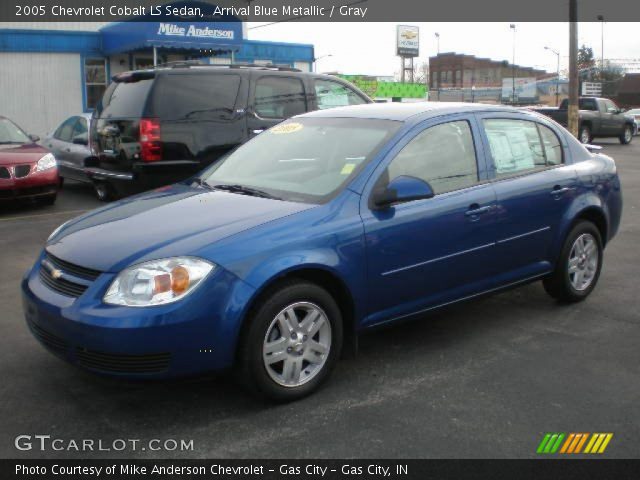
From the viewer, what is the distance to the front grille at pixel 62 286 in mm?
3640

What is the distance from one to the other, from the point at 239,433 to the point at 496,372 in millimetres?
1679

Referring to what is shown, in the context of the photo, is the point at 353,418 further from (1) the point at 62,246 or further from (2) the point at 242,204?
(1) the point at 62,246

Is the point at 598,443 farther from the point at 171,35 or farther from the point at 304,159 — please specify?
the point at 171,35

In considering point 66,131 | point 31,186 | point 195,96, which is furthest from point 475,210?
point 66,131

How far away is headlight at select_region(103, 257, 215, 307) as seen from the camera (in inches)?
137

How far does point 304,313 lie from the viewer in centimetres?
392

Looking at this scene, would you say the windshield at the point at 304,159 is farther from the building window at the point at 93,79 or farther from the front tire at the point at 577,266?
the building window at the point at 93,79

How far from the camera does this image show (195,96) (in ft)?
29.0

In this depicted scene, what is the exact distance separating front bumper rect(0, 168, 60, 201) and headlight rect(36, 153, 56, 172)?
50 mm

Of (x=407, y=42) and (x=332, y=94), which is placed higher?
(x=407, y=42)

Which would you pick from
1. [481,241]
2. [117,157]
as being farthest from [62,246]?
[117,157]

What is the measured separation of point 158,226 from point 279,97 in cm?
581

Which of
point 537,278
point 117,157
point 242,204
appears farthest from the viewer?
point 117,157

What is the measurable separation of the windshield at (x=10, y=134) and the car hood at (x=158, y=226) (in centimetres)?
736
